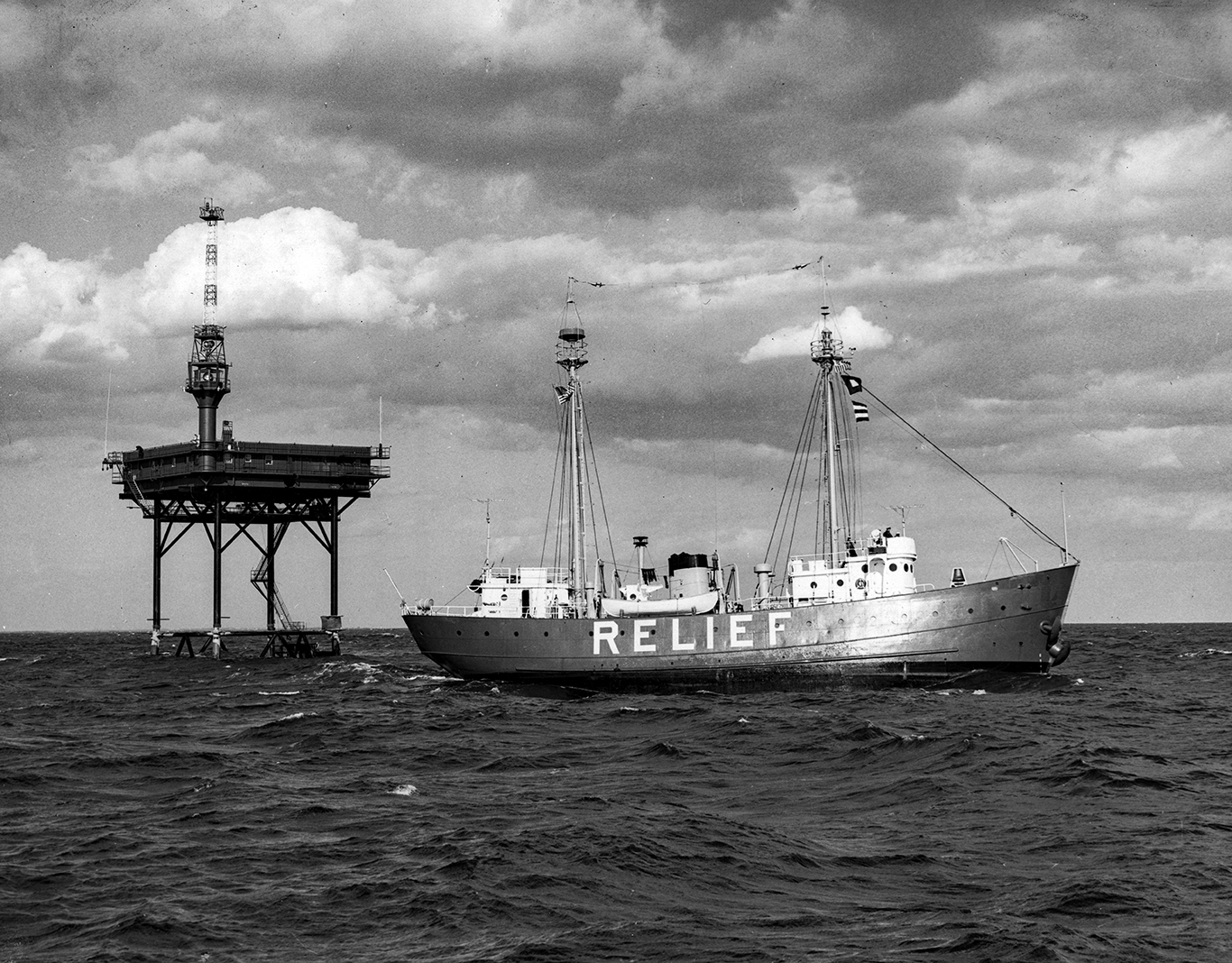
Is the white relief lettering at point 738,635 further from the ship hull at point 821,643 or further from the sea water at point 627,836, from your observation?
the sea water at point 627,836

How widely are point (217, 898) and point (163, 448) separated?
2600 inches

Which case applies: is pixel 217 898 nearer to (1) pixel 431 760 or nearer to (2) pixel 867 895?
(2) pixel 867 895

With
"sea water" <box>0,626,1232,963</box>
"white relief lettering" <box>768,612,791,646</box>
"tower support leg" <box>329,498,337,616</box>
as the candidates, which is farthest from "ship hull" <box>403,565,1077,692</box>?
"tower support leg" <box>329,498,337,616</box>

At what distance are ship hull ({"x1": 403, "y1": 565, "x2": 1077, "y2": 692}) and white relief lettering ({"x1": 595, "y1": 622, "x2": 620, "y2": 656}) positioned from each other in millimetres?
40

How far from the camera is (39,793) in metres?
29.7

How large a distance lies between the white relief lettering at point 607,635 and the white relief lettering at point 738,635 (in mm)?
5115

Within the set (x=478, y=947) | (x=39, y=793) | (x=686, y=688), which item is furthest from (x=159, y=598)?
(x=478, y=947)

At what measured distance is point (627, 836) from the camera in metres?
23.5

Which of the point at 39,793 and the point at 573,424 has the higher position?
the point at 573,424

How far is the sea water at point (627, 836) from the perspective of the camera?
17.8m

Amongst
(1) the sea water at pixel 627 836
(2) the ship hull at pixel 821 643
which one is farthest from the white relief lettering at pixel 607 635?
(1) the sea water at pixel 627 836

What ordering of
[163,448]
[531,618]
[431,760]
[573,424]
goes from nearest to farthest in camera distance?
[431,760] → [531,618] → [573,424] → [163,448]

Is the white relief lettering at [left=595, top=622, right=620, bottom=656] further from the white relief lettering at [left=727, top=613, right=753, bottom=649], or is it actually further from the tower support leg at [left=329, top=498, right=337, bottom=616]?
the tower support leg at [left=329, top=498, right=337, bottom=616]

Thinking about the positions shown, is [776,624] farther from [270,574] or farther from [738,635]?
[270,574]
